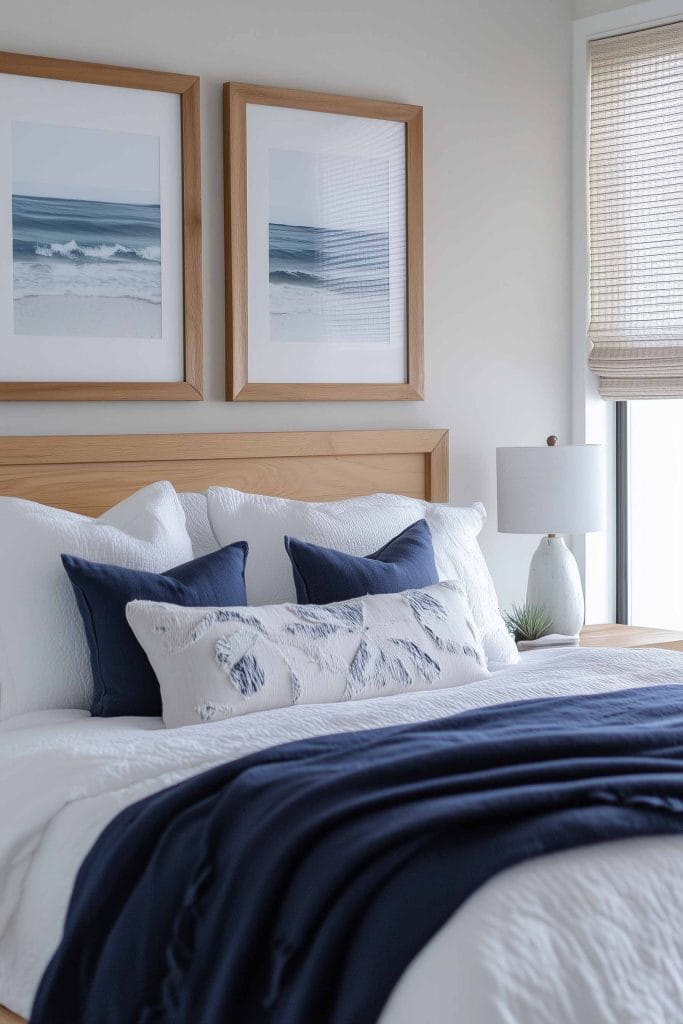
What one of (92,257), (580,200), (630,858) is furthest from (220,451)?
(630,858)

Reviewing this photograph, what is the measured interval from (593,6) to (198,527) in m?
2.33

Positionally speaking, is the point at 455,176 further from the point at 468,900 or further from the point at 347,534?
the point at 468,900

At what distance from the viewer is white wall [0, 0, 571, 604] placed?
12.0 feet

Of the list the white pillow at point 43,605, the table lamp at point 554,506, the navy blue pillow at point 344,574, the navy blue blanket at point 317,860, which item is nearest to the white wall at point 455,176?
the table lamp at point 554,506

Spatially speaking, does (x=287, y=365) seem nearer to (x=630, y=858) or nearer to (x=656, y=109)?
(x=656, y=109)

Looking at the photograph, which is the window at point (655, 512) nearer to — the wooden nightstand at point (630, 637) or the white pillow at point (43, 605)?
the wooden nightstand at point (630, 637)

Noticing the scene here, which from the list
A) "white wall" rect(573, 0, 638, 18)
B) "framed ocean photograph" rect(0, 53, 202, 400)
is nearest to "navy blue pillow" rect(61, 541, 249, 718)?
"framed ocean photograph" rect(0, 53, 202, 400)

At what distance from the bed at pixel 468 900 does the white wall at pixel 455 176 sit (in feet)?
0.50

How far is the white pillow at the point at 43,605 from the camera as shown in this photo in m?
2.79

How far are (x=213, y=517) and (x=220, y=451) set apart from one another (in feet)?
1.44

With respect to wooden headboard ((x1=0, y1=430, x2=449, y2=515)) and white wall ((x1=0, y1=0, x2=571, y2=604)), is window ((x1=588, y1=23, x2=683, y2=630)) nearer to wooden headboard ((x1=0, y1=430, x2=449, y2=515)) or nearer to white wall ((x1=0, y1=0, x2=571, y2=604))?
white wall ((x1=0, y1=0, x2=571, y2=604))

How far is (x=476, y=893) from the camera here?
1.76m

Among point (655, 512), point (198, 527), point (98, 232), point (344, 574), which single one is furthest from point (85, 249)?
point (655, 512)

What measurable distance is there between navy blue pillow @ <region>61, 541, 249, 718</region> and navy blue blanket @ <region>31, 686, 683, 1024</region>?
0.63 metres
